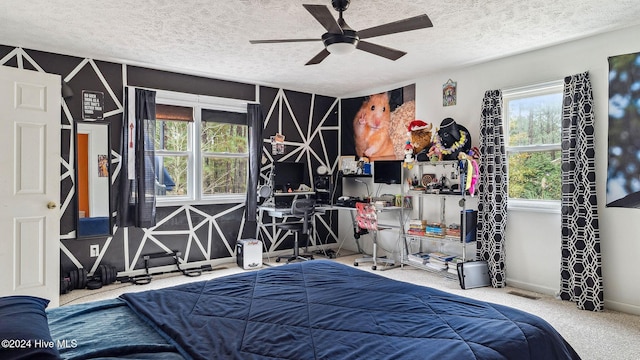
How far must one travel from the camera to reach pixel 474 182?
13.8ft

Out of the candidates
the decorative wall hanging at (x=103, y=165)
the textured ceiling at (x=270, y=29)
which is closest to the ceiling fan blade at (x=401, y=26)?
the textured ceiling at (x=270, y=29)

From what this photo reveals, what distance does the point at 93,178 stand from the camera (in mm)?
4223

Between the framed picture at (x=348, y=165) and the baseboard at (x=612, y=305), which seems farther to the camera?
the framed picture at (x=348, y=165)

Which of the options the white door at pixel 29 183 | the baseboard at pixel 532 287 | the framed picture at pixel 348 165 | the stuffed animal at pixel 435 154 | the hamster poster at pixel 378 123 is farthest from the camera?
the framed picture at pixel 348 165

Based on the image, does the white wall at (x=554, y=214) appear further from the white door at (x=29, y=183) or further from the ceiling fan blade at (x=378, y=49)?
the white door at (x=29, y=183)

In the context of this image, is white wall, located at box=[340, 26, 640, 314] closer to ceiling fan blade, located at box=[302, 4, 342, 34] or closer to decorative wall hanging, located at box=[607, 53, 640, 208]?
decorative wall hanging, located at box=[607, 53, 640, 208]

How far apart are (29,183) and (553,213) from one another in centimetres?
491

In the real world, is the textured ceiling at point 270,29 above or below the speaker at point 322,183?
above

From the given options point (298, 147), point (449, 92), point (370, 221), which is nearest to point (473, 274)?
point (370, 221)

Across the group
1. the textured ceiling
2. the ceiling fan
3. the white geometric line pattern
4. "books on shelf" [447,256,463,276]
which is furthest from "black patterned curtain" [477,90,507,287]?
the white geometric line pattern

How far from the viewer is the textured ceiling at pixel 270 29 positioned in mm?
2910

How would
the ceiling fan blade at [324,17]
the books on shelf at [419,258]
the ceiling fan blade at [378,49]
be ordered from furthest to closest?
the books on shelf at [419,258]
the ceiling fan blade at [378,49]
the ceiling fan blade at [324,17]

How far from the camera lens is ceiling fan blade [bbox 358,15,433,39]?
2.34 meters

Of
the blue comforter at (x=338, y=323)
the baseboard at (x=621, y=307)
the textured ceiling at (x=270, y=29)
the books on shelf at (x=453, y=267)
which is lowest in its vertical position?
the baseboard at (x=621, y=307)
